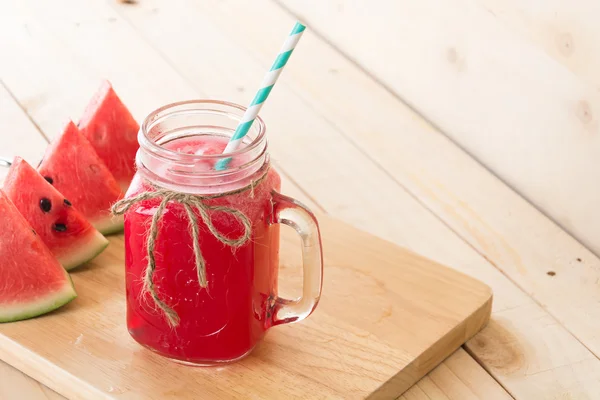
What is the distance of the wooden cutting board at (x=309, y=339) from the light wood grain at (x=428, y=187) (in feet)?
0.36

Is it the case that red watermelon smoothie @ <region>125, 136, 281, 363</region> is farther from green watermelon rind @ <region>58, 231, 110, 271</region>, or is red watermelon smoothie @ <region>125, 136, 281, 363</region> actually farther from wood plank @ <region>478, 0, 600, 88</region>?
wood plank @ <region>478, 0, 600, 88</region>

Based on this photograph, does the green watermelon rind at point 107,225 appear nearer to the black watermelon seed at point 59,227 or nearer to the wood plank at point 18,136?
the black watermelon seed at point 59,227

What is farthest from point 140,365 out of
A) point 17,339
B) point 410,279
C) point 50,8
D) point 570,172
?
point 50,8

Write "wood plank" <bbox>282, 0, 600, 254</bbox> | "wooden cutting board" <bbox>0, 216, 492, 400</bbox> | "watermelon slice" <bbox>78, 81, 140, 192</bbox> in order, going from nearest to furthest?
"wooden cutting board" <bbox>0, 216, 492, 400</bbox> < "watermelon slice" <bbox>78, 81, 140, 192</bbox> < "wood plank" <bbox>282, 0, 600, 254</bbox>

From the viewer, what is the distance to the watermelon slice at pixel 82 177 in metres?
1.55

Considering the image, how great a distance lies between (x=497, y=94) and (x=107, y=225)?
0.83 m

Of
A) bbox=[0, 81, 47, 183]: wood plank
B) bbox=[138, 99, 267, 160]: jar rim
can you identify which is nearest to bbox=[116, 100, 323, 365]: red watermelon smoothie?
bbox=[138, 99, 267, 160]: jar rim

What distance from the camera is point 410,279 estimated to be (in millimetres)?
1480

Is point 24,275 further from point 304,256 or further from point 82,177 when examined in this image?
Answer: point 304,256

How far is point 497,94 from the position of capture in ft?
6.24

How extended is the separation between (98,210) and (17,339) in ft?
1.02

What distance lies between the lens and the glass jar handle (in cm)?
124

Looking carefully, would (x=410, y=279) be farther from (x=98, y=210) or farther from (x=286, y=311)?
(x=98, y=210)

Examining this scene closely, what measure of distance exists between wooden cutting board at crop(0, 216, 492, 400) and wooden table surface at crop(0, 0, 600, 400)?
61mm
